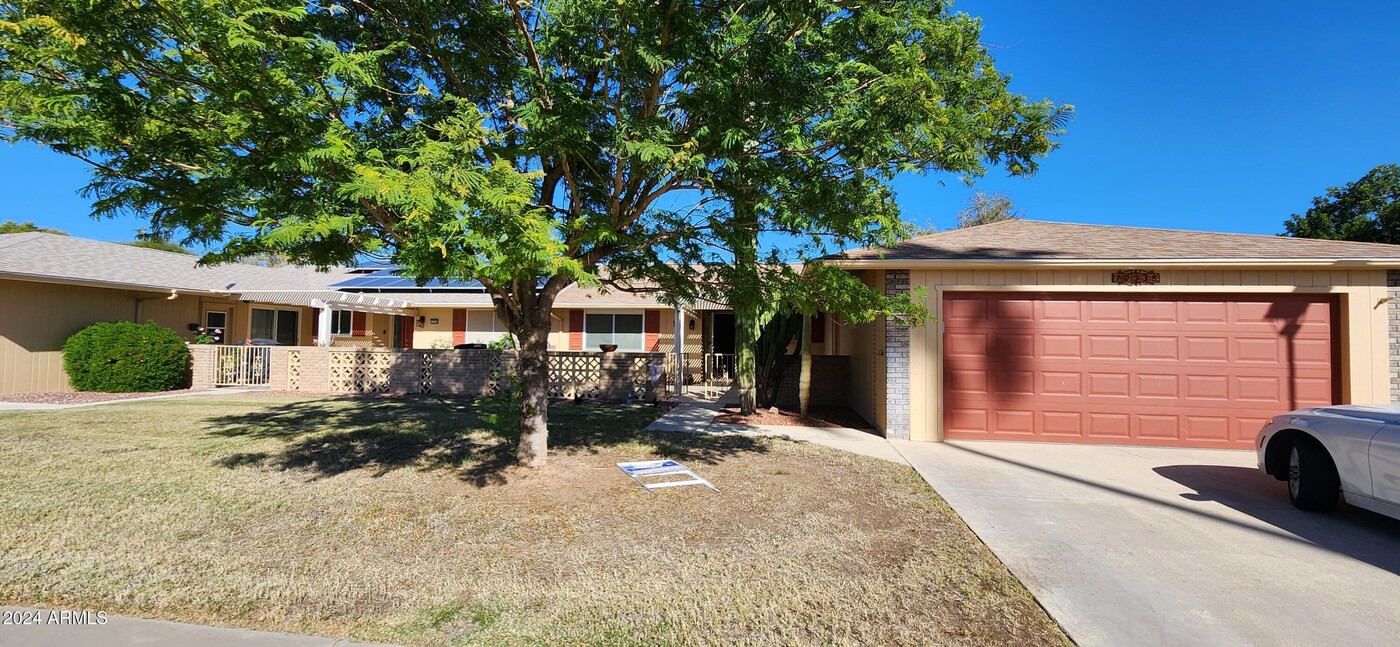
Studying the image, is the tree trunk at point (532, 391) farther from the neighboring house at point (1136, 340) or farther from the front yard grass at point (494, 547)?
the neighboring house at point (1136, 340)

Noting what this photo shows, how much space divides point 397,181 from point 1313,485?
7.85 metres

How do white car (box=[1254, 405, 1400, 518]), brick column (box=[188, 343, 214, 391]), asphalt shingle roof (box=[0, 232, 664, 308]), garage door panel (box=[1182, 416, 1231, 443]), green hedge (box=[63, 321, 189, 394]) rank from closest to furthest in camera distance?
white car (box=[1254, 405, 1400, 518]) < garage door panel (box=[1182, 416, 1231, 443]) < green hedge (box=[63, 321, 189, 394]) < asphalt shingle roof (box=[0, 232, 664, 308]) < brick column (box=[188, 343, 214, 391])

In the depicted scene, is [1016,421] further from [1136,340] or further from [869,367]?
[869,367]

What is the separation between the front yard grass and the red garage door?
2736 millimetres

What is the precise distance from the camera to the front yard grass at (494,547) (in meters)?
3.29

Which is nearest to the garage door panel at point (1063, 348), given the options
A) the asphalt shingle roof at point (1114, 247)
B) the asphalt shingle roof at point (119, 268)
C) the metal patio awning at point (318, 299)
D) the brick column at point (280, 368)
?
the asphalt shingle roof at point (1114, 247)

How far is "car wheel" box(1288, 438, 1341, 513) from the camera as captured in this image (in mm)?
5375

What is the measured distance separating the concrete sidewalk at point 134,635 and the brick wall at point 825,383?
11333 millimetres

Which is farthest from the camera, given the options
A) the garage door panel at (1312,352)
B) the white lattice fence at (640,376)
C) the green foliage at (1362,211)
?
the green foliage at (1362,211)

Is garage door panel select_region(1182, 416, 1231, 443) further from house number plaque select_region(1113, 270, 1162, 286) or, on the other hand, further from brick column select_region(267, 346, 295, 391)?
brick column select_region(267, 346, 295, 391)

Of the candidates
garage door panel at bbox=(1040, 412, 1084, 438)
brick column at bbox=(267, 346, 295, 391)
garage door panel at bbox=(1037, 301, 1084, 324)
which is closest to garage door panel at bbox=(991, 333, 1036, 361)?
garage door panel at bbox=(1037, 301, 1084, 324)

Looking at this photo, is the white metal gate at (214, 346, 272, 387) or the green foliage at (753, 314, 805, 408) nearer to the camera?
the green foliage at (753, 314, 805, 408)

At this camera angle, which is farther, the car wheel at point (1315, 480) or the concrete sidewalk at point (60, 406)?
the concrete sidewalk at point (60, 406)

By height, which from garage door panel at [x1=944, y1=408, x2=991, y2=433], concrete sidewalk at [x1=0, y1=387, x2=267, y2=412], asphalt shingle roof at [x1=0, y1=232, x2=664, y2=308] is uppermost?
asphalt shingle roof at [x1=0, y1=232, x2=664, y2=308]
